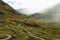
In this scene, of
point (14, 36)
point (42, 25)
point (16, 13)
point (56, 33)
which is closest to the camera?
point (14, 36)

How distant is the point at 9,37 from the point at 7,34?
1477 mm

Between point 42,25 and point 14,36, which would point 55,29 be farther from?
point 14,36

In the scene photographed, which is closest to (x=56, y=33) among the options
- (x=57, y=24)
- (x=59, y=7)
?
(x=57, y=24)

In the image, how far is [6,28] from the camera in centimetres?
2516

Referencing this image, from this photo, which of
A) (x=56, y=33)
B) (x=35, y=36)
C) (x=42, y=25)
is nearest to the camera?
(x=35, y=36)

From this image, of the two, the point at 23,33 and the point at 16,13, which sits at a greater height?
the point at 16,13

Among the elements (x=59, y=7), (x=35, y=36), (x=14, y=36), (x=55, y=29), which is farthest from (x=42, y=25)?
(x=59, y=7)

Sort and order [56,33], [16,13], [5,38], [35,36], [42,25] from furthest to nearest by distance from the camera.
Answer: [16,13] → [42,25] → [56,33] → [35,36] → [5,38]

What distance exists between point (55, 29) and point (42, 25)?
218 centimetres

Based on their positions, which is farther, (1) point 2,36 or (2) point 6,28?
(2) point 6,28

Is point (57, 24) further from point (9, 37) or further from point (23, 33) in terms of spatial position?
point (9, 37)

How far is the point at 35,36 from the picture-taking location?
79.3ft

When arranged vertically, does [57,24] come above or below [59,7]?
below

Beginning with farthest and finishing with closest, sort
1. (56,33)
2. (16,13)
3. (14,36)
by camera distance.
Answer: (16,13) < (56,33) < (14,36)
